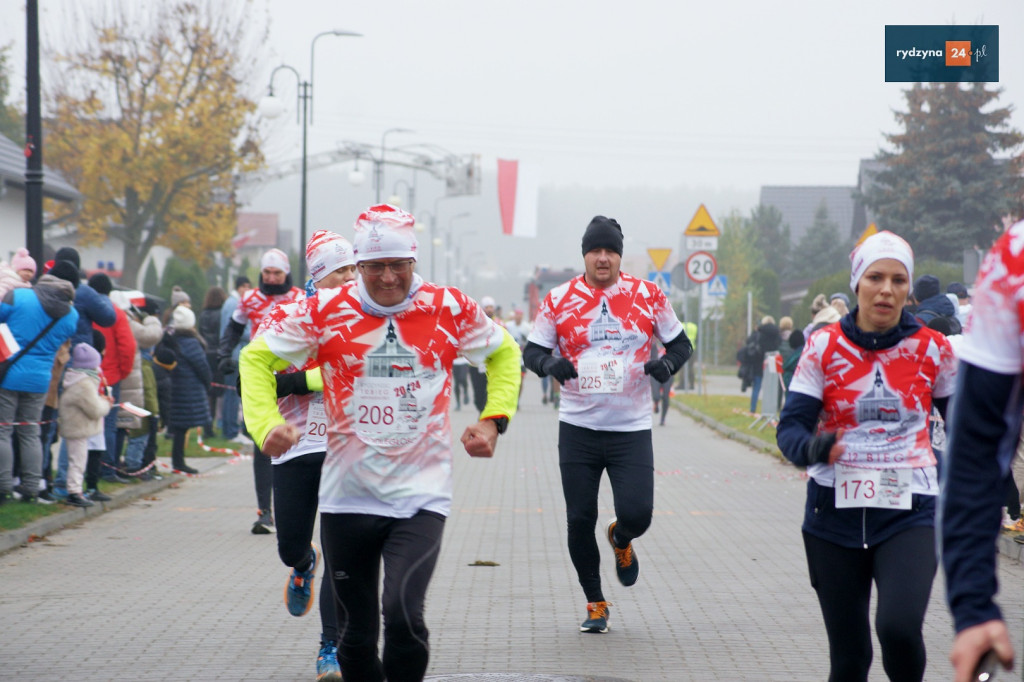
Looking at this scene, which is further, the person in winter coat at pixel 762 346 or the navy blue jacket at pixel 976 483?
the person in winter coat at pixel 762 346

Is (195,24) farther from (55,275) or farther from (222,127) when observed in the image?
(55,275)

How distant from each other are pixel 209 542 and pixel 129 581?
68.5 inches

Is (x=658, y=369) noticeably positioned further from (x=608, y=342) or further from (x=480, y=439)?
(x=480, y=439)

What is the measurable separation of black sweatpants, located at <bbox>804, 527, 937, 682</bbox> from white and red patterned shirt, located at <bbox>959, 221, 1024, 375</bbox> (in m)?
1.82

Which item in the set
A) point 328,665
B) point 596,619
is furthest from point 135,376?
point 328,665

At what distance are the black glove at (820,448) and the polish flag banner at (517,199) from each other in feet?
149

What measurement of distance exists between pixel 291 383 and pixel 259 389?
4.68 ft

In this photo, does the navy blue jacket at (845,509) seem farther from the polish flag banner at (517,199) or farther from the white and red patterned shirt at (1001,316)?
the polish flag banner at (517,199)

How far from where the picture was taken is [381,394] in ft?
15.4

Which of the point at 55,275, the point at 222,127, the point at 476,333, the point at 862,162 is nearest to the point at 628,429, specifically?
the point at 476,333

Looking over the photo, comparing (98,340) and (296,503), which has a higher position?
(98,340)

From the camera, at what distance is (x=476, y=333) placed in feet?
16.2

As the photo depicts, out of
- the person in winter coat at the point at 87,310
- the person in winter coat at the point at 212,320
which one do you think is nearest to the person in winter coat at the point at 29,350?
the person in winter coat at the point at 87,310

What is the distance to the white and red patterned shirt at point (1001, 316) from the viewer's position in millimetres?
2459
